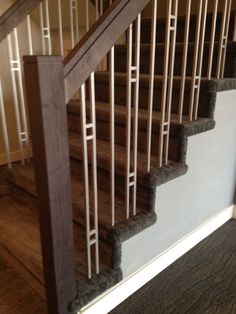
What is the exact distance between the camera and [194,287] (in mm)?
1597

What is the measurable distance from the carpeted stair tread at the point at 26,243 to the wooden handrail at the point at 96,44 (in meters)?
0.81

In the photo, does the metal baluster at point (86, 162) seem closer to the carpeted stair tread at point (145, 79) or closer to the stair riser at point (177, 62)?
the carpeted stair tread at point (145, 79)

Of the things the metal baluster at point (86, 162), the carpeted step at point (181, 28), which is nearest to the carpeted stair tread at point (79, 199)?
the metal baluster at point (86, 162)

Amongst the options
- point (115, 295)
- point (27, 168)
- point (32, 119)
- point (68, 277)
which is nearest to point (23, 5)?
point (27, 168)

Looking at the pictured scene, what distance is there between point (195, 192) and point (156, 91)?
669mm

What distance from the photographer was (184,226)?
1.82 metres

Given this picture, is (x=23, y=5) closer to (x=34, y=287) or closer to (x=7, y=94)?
(x=7, y=94)

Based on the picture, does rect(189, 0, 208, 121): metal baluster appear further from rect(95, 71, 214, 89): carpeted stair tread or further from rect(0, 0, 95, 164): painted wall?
rect(0, 0, 95, 164): painted wall

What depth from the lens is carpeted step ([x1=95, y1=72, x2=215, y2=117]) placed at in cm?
165

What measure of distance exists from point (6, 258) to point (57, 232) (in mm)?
782

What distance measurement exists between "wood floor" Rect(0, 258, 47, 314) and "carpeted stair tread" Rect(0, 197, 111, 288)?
93mm

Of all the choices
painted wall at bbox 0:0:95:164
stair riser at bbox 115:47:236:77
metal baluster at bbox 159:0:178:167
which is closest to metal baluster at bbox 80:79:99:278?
metal baluster at bbox 159:0:178:167

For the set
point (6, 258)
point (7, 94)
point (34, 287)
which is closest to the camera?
point (34, 287)

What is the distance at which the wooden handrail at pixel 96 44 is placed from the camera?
3.29 ft
